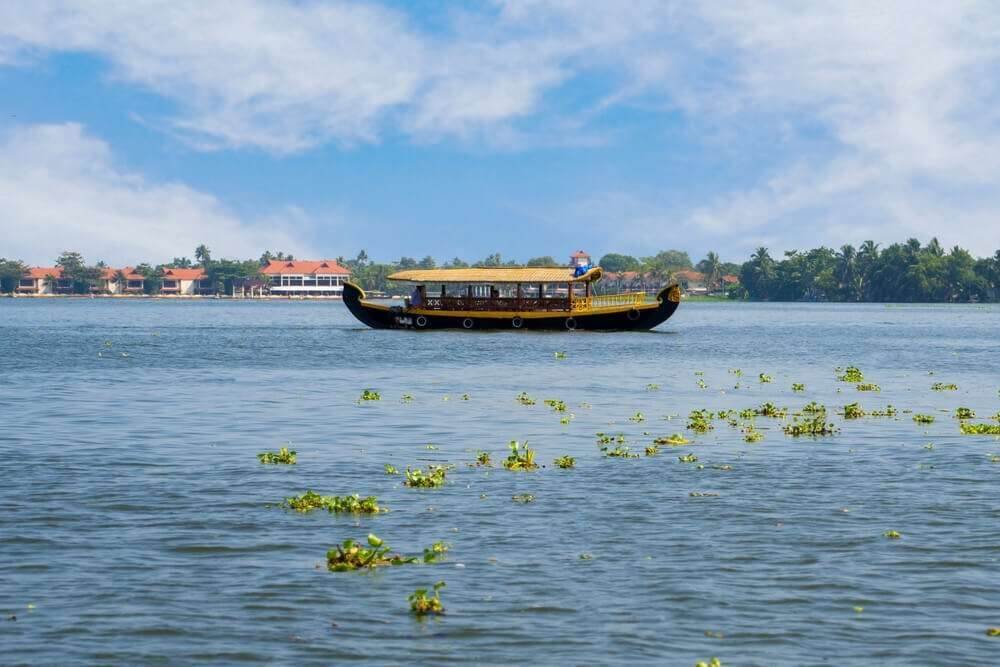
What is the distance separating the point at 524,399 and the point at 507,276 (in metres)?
43.3

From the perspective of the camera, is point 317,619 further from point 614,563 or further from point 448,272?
point 448,272

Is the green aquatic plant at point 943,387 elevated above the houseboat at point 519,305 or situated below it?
below

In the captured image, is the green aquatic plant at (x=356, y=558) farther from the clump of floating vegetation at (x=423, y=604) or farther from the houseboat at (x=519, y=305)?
the houseboat at (x=519, y=305)

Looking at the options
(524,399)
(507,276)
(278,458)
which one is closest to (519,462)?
(278,458)

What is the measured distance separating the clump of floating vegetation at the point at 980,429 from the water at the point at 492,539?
702mm

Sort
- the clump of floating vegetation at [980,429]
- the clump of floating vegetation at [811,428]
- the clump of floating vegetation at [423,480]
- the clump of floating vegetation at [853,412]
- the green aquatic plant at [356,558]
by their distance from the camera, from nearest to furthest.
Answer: the green aquatic plant at [356,558] < the clump of floating vegetation at [423,480] < the clump of floating vegetation at [811,428] < the clump of floating vegetation at [980,429] < the clump of floating vegetation at [853,412]

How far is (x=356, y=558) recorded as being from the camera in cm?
1350

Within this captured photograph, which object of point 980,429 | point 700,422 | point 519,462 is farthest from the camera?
point 700,422

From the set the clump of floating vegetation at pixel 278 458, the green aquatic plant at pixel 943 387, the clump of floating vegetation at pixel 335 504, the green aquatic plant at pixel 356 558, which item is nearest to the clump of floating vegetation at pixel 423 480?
the clump of floating vegetation at pixel 335 504

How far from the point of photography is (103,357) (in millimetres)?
57031

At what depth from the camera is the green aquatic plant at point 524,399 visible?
34125 millimetres

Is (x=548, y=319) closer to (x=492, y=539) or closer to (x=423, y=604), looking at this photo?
(x=492, y=539)

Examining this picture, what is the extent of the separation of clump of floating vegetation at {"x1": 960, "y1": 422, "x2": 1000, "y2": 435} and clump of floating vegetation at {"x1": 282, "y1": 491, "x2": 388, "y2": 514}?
15414mm

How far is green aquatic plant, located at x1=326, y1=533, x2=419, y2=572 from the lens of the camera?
13500 mm
